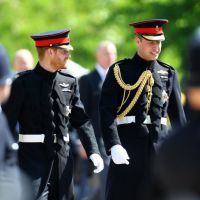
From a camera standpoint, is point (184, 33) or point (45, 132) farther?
point (184, 33)

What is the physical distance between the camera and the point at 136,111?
29.5 ft

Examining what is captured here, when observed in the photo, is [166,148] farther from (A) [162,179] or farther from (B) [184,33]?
(B) [184,33]

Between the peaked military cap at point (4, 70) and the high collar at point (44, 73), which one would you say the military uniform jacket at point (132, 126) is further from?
the peaked military cap at point (4, 70)

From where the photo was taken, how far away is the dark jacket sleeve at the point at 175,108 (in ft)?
30.2

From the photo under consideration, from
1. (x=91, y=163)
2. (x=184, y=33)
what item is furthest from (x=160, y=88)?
(x=184, y=33)

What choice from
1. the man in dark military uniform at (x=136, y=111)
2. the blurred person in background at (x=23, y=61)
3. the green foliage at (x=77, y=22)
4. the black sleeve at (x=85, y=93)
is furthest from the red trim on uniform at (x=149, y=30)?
the green foliage at (x=77, y=22)

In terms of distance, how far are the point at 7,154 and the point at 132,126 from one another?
7.91 feet

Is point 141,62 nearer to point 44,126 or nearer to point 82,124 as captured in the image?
point 82,124

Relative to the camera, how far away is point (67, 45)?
9.16 metres

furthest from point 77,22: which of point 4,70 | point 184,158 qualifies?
point 184,158

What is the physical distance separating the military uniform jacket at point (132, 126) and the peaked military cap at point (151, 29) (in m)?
A: 0.23

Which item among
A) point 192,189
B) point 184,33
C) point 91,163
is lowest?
point 184,33

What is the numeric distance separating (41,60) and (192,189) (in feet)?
14.1

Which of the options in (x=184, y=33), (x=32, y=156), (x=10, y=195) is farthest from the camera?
(x=184, y=33)
